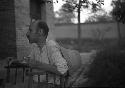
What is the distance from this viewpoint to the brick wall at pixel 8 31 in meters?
4.25

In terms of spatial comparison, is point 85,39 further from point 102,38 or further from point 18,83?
point 18,83

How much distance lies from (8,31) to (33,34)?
2770 mm

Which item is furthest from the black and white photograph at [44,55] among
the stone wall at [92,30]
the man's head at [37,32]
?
the stone wall at [92,30]

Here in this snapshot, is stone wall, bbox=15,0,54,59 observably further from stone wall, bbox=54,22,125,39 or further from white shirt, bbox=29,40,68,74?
stone wall, bbox=54,22,125,39

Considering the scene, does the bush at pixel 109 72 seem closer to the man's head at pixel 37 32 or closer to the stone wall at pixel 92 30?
the man's head at pixel 37 32

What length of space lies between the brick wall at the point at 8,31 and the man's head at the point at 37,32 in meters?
2.67

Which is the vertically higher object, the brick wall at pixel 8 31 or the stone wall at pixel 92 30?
the brick wall at pixel 8 31

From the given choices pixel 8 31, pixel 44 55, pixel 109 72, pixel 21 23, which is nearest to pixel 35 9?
pixel 21 23

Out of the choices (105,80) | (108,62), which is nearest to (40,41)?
(105,80)

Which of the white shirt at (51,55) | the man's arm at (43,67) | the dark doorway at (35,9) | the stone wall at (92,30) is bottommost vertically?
the stone wall at (92,30)

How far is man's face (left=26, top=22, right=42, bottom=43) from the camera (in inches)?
66.0

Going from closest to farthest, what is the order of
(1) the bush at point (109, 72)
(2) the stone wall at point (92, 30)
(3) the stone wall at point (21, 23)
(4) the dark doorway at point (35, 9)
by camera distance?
1. (1) the bush at point (109, 72)
2. (3) the stone wall at point (21, 23)
3. (4) the dark doorway at point (35, 9)
4. (2) the stone wall at point (92, 30)

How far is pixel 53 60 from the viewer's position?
5.69 feet

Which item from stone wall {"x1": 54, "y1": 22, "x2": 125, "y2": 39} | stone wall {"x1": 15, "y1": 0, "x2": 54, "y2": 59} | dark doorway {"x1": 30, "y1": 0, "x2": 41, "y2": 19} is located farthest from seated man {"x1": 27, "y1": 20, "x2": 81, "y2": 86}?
stone wall {"x1": 54, "y1": 22, "x2": 125, "y2": 39}
